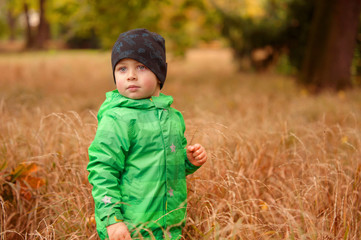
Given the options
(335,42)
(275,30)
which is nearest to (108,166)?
(335,42)

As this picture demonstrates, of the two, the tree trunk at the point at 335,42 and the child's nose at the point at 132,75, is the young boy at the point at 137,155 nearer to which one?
the child's nose at the point at 132,75

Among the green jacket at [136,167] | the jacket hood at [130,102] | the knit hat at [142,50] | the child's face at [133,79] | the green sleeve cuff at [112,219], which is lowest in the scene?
the green sleeve cuff at [112,219]

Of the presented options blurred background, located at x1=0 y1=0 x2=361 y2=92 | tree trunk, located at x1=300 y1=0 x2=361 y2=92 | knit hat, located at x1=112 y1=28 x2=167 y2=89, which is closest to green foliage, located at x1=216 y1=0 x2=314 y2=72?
blurred background, located at x1=0 y1=0 x2=361 y2=92

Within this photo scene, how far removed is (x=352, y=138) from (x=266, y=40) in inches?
316

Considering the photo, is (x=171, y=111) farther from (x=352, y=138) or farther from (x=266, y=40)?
(x=266, y=40)

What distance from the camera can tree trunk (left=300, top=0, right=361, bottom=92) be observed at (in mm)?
6754

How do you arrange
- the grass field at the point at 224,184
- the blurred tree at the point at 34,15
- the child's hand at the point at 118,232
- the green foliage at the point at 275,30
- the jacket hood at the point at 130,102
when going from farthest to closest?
1. the blurred tree at the point at 34,15
2. the green foliage at the point at 275,30
3. the grass field at the point at 224,184
4. the jacket hood at the point at 130,102
5. the child's hand at the point at 118,232

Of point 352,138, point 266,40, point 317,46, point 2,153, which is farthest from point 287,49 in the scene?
point 2,153

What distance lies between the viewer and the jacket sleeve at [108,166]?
1549 millimetres

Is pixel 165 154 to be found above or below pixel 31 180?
above

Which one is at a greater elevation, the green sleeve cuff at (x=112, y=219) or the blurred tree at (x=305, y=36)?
the blurred tree at (x=305, y=36)

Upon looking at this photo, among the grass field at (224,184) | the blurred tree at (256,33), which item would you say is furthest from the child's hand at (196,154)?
A: the blurred tree at (256,33)

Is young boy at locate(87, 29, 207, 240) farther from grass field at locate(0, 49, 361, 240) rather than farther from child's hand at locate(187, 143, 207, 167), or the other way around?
grass field at locate(0, 49, 361, 240)

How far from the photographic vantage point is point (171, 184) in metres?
1.69
